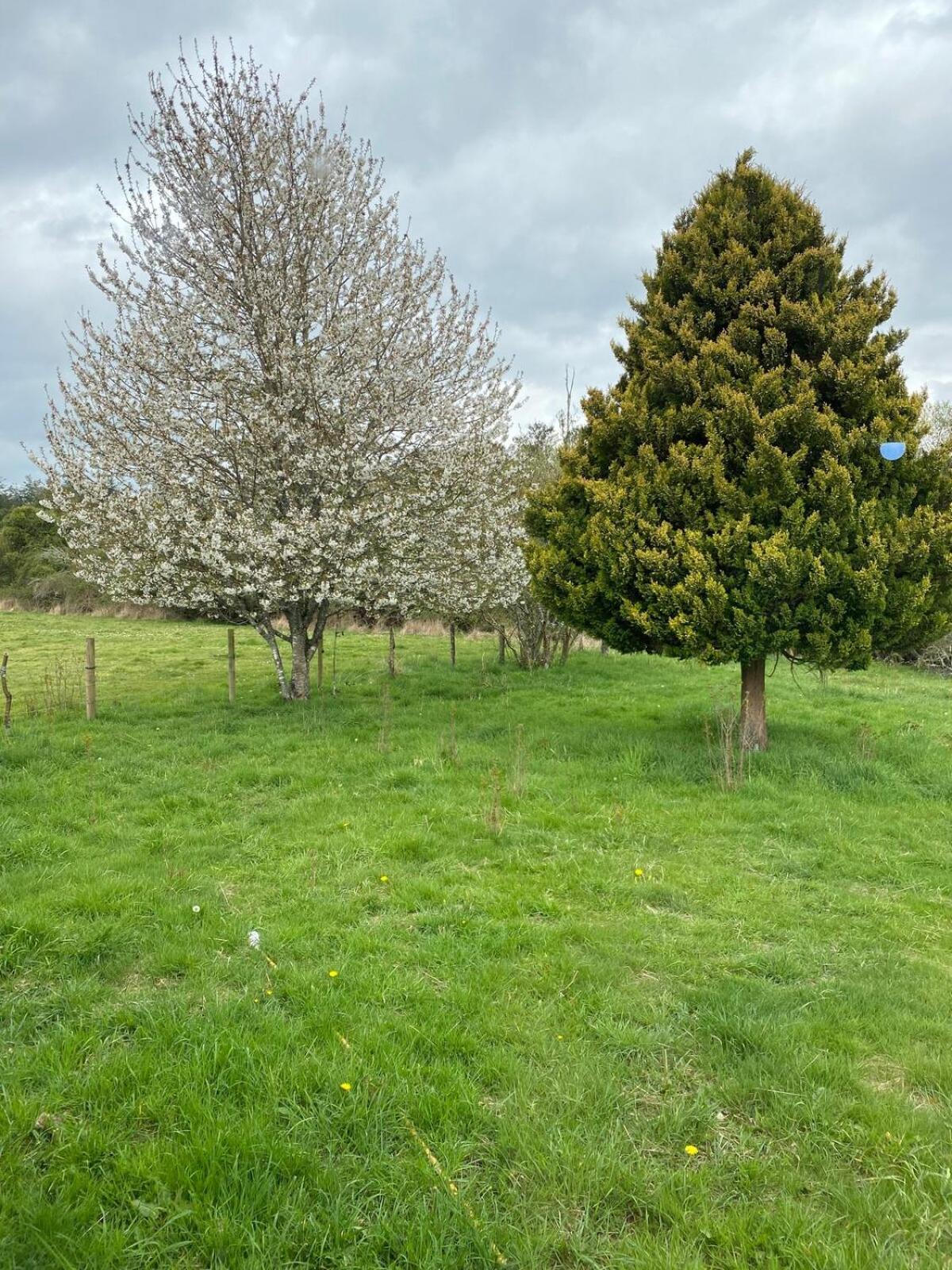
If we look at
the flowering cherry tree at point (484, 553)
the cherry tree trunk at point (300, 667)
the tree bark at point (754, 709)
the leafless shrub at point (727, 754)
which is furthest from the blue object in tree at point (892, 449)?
the cherry tree trunk at point (300, 667)

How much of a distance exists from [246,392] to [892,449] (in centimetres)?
911

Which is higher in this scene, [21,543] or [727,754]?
[21,543]

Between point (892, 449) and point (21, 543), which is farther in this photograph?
point (21, 543)

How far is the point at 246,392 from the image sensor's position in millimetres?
11242

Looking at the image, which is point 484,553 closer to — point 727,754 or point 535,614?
point 535,614

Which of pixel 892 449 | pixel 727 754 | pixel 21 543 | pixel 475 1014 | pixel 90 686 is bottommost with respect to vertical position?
pixel 475 1014

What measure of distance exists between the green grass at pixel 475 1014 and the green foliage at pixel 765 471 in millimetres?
1791

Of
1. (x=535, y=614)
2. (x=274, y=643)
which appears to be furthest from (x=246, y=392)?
(x=535, y=614)

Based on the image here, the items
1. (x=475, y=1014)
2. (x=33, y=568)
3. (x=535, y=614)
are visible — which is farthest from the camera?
(x=33, y=568)

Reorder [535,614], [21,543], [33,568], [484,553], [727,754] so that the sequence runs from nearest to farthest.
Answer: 1. [727,754]
2. [484,553]
3. [535,614]
4. [33,568]
5. [21,543]

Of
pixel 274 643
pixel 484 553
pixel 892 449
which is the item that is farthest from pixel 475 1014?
pixel 484 553

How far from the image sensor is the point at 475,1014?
358 cm

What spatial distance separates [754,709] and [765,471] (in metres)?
2.96

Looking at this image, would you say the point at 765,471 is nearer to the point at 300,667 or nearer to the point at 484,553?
the point at 484,553
